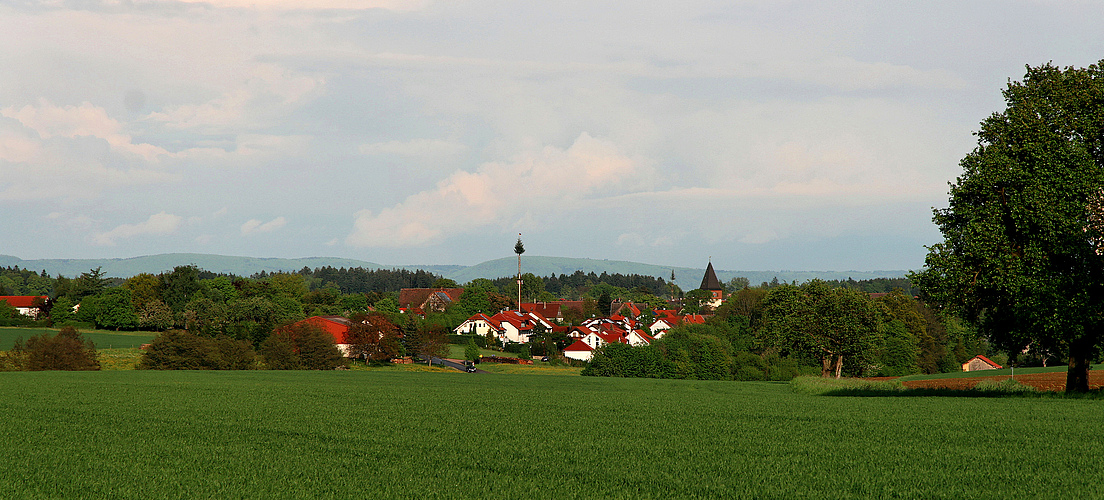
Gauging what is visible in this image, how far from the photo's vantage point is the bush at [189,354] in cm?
7044

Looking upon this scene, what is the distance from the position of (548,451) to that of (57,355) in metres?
64.8

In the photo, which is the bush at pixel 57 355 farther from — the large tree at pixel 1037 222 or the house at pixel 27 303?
the house at pixel 27 303

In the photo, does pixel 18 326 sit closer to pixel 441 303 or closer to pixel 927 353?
pixel 441 303

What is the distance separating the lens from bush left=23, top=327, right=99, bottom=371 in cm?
6500

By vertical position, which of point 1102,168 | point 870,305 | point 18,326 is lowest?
point 18,326

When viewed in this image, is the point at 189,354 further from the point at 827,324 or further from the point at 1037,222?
the point at 1037,222

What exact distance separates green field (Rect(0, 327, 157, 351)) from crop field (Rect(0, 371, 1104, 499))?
83.7 m

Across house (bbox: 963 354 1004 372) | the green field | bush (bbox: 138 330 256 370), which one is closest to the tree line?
house (bbox: 963 354 1004 372)

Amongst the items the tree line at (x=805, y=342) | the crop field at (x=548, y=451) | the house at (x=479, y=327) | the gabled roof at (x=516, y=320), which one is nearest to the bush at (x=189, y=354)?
the tree line at (x=805, y=342)

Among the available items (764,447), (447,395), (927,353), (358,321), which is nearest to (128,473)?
(764,447)

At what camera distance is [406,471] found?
527 inches

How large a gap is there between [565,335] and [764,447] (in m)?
126

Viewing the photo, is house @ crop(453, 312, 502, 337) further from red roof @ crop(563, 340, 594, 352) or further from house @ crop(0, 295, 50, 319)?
house @ crop(0, 295, 50, 319)

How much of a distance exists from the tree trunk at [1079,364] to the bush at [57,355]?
228ft
